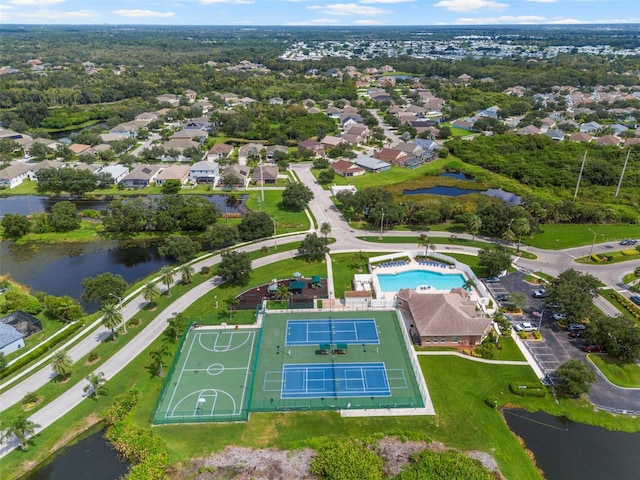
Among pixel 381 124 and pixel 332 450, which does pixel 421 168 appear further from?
pixel 332 450

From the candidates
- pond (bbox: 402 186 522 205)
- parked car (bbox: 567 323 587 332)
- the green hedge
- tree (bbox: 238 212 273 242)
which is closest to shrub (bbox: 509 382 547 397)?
parked car (bbox: 567 323 587 332)

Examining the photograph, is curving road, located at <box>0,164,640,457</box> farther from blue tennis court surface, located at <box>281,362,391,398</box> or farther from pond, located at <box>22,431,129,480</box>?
blue tennis court surface, located at <box>281,362,391,398</box>

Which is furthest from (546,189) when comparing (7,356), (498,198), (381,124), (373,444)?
(7,356)

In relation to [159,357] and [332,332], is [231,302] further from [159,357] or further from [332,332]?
[332,332]

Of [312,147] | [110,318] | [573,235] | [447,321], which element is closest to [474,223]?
[573,235]

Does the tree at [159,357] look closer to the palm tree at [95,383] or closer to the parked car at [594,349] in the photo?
the palm tree at [95,383]

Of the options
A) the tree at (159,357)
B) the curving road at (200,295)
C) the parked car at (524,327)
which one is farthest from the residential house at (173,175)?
the parked car at (524,327)
